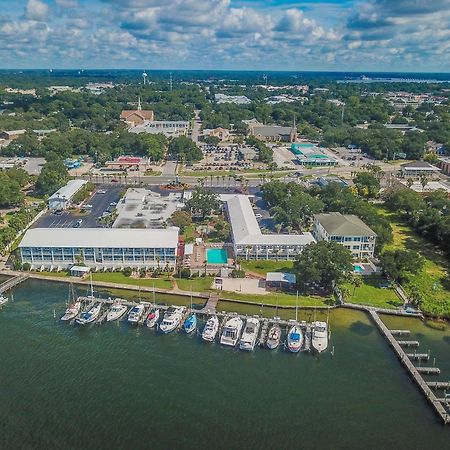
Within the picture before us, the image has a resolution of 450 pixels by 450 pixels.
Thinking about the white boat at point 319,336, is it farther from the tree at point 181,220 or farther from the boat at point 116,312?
the tree at point 181,220

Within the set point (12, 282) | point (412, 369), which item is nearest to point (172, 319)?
point (12, 282)

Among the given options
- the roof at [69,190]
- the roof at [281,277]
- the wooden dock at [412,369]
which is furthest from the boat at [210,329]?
the roof at [69,190]

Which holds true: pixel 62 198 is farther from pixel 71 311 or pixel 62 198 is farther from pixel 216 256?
pixel 71 311

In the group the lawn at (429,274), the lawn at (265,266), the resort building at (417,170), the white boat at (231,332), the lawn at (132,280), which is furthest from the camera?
the resort building at (417,170)

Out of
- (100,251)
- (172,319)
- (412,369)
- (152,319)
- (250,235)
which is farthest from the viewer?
(250,235)

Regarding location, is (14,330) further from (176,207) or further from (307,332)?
(176,207)

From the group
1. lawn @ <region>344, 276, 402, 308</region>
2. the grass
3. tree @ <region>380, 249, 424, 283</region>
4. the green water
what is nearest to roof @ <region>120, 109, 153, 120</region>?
the grass

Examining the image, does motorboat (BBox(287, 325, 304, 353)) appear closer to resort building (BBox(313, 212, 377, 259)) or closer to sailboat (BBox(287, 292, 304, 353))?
sailboat (BBox(287, 292, 304, 353))
